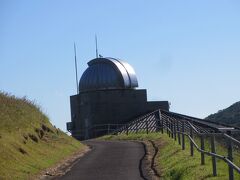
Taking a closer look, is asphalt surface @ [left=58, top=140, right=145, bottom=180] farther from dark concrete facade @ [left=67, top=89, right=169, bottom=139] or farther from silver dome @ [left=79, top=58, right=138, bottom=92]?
silver dome @ [left=79, top=58, right=138, bottom=92]

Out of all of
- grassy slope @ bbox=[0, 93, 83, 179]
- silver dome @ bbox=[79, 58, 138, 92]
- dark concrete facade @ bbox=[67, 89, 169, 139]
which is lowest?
grassy slope @ bbox=[0, 93, 83, 179]

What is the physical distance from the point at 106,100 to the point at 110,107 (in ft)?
2.59

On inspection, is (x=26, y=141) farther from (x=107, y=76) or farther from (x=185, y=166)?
(x=107, y=76)

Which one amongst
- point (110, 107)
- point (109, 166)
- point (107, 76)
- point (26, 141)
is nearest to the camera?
point (109, 166)

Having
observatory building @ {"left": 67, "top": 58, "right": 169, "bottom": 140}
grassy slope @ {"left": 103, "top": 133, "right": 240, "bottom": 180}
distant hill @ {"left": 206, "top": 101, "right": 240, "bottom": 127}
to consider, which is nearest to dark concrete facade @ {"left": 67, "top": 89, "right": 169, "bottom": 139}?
observatory building @ {"left": 67, "top": 58, "right": 169, "bottom": 140}

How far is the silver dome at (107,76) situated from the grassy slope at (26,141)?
1050 inches

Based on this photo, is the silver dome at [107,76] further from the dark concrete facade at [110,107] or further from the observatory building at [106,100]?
the dark concrete facade at [110,107]

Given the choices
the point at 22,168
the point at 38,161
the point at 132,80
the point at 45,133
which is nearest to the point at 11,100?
the point at 45,133

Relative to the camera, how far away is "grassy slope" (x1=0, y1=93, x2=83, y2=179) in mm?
17250

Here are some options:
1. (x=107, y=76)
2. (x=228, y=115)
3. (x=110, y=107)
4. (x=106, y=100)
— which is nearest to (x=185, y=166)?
(x=110, y=107)

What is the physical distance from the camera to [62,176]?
16.9m

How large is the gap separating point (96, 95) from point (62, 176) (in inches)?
1483

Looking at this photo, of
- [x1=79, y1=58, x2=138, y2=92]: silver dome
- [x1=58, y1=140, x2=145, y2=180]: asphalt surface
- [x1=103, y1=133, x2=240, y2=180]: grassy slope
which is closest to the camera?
[x1=103, y1=133, x2=240, y2=180]: grassy slope

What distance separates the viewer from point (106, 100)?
54.7 metres
